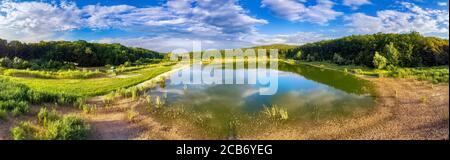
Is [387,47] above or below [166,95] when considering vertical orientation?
above

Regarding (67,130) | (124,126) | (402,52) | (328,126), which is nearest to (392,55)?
(402,52)

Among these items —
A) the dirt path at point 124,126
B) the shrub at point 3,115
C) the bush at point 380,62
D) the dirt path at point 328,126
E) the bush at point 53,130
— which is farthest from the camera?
the bush at point 380,62

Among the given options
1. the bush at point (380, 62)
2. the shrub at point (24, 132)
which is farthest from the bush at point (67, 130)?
the bush at point (380, 62)

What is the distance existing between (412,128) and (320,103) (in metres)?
5.67

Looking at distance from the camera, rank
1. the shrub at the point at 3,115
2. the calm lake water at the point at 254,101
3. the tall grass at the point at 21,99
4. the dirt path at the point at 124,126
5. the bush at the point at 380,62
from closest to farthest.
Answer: the shrub at the point at 3,115, the dirt path at the point at 124,126, the tall grass at the point at 21,99, the calm lake water at the point at 254,101, the bush at the point at 380,62

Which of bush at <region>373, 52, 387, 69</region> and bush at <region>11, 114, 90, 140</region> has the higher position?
bush at <region>373, 52, 387, 69</region>

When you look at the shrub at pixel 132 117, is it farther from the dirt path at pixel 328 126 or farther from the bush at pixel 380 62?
the bush at pixel 380 62

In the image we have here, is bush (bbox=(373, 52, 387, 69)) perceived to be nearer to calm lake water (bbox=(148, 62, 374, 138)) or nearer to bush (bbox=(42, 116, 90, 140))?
calm lake water (bbox=(148, 62, 374, 138))

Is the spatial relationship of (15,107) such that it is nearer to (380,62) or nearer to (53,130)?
(53,130)

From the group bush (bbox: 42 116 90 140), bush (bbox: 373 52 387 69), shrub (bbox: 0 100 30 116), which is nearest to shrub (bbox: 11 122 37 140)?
bush (bbox: 42 116 90 140)

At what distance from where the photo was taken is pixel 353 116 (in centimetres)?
1354
